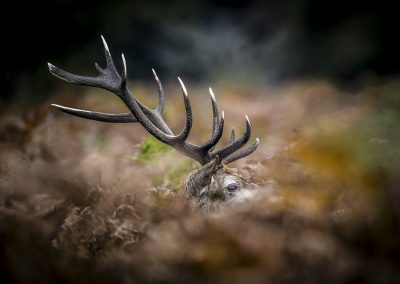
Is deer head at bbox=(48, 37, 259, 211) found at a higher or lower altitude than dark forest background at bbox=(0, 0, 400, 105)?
lower

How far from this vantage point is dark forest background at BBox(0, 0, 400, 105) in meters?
10.9

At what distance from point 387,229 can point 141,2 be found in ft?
40.8

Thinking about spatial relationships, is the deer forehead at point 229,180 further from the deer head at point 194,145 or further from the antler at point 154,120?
the antler at point 154,120

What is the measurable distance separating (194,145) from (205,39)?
10.4 m

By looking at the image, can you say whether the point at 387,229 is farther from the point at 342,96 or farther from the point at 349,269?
the point at 342,96

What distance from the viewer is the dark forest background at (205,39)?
35.6ft

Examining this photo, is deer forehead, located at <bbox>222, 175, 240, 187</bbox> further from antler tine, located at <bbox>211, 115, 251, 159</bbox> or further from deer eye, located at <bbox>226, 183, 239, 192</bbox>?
antler tine, located at <bbox>211, 115, 251, 159</bbox>

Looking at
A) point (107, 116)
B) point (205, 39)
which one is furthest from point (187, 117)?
point (205, 39)

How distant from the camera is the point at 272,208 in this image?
2268 millimetres

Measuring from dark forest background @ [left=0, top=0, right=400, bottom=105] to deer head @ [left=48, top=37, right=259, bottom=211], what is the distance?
722 centimetres

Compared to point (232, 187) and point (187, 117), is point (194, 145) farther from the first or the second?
point (232, 187)

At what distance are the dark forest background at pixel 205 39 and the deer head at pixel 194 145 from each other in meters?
7.22

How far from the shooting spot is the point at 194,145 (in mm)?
4145

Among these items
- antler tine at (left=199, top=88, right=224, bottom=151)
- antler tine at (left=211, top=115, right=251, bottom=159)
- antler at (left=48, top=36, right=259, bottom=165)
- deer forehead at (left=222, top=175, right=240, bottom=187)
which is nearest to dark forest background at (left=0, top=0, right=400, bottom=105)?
antler at (left=48, top=36, right=259, bottom=165)
